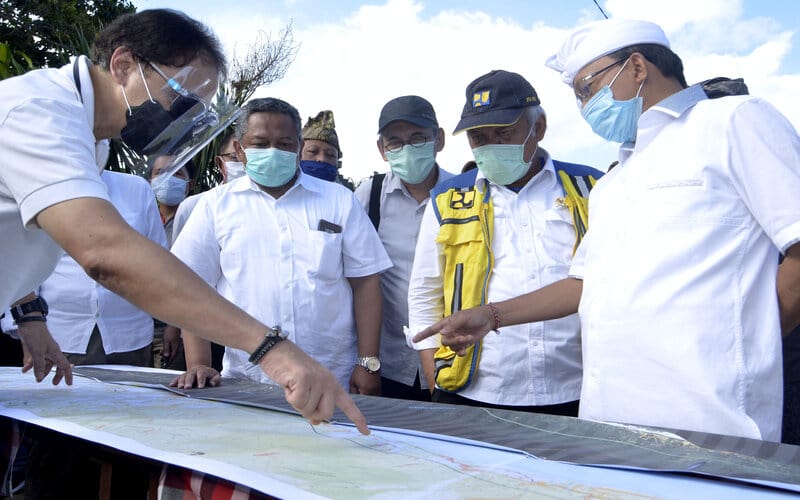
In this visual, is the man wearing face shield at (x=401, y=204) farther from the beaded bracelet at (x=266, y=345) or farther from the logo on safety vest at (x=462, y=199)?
the beaded bracelet at (x=266, y=345)

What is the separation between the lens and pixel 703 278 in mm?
1503

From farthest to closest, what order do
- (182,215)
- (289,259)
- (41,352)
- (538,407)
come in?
(182,215)
(289,259)
(538,407)
(41,352)

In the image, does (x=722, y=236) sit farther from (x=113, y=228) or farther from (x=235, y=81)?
(x=235, y=81)

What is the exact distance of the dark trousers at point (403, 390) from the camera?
3.02 m

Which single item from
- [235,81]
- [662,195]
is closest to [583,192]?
[662,195]

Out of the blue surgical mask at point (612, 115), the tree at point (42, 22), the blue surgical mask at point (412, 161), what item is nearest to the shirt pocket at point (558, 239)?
the blue surgical mask at point (612, 115)

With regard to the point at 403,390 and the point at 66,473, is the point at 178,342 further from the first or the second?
the point at 66,473

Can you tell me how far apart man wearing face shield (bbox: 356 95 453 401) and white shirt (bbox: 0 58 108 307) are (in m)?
1.62

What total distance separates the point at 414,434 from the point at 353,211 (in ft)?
4.97

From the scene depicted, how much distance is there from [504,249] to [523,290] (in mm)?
165

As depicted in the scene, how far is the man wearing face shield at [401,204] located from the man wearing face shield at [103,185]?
1263 millimetres

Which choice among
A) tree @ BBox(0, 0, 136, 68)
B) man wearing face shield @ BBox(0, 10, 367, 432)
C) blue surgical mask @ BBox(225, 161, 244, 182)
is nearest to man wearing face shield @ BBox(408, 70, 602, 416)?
man wearing face shield @ BBox(0, 10, 367, 432)

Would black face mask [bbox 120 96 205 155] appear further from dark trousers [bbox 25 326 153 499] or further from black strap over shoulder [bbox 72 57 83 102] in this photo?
dark trousers [bbox 25 326 153 499]

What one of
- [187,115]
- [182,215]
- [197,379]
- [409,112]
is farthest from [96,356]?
[409,112]
